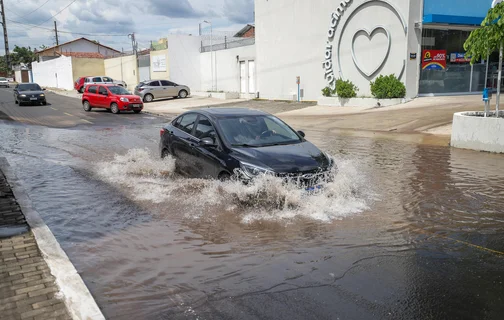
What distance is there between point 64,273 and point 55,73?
232ft

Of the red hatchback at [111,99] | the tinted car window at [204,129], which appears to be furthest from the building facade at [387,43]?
the tinted car window at [204,129]

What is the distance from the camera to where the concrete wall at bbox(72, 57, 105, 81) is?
5956 centimetres

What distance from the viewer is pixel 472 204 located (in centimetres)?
716

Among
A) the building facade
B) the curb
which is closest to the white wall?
the building facade

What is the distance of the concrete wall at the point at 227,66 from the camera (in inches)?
1363

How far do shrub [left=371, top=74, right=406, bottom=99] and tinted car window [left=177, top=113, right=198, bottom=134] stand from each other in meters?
14.7

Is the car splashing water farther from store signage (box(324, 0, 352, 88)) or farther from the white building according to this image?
store signage (box(324, 0, 352, 88))

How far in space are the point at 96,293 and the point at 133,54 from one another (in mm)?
47263

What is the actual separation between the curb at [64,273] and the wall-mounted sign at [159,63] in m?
36.4

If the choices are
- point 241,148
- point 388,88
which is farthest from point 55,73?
point 241,148

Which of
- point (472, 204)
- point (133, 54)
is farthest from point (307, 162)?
point (133, 54)

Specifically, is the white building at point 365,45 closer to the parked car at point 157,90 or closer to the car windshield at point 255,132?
the parked car at point 157,90

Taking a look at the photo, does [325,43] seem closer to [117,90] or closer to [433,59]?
[433,59]

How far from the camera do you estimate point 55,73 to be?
224 feet
